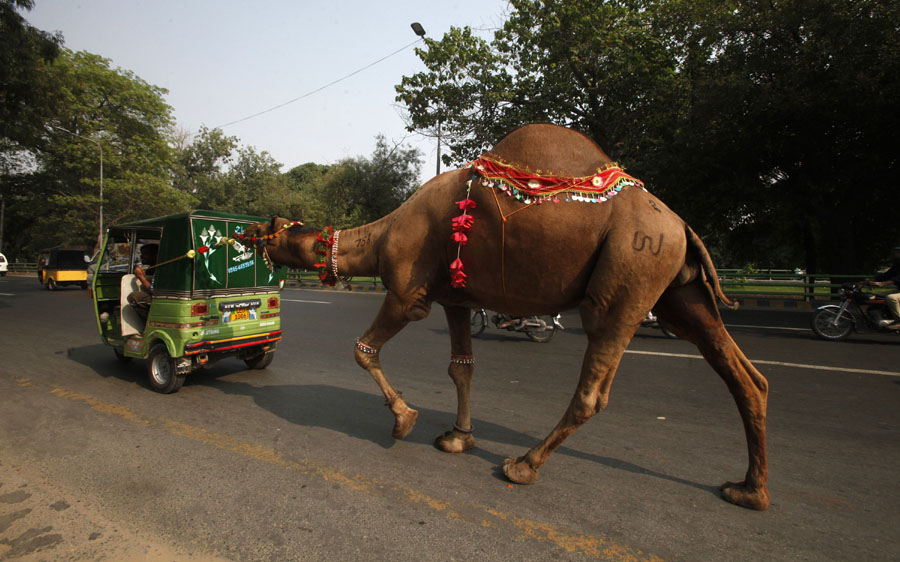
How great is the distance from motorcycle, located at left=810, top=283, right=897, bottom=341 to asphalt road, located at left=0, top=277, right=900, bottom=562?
11.1 feet

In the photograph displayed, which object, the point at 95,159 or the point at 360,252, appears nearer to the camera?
the point at 360,252

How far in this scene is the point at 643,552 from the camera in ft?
8.51

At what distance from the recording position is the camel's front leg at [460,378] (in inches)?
156

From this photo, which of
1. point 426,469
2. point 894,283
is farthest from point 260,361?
point 894,283

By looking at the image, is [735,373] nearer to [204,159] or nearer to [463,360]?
[463,360]

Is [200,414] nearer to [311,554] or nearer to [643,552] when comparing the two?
[311,554]

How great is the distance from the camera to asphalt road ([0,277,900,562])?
271 cm

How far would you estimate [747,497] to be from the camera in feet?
10.1

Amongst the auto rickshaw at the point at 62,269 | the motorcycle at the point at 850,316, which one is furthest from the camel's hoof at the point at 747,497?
the auto rickshaw at the point at 62,269

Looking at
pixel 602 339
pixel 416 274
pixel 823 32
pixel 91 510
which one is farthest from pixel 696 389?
pixel 823 32

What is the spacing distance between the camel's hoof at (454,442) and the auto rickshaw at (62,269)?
26082 millimetres

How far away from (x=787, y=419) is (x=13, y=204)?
4872 cm

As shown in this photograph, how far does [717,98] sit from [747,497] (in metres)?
13.8

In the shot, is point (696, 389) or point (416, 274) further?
point (696, 389)
